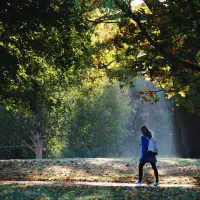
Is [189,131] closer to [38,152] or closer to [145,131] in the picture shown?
[145,131]

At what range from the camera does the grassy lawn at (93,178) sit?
12.2 meters

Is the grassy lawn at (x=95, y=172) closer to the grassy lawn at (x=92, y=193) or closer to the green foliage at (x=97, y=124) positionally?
the grassy lawn at (x=92, y=193)

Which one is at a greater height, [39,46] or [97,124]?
[39,46]

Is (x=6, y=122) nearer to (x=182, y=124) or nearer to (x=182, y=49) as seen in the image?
(x=182, y=124)

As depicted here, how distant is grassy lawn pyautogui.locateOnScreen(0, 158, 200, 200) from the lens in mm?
12242

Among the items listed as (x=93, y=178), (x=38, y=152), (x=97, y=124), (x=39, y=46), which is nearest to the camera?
(x=39, y=46)

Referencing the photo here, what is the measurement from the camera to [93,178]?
17.0 metres

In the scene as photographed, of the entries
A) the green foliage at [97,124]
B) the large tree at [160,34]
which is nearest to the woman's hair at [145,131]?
the large tree at [160,34]

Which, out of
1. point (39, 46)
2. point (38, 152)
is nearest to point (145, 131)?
point (39, 46)

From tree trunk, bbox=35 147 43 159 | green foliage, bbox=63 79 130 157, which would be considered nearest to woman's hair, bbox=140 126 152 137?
tree trunk, bbox=35 147 43 159

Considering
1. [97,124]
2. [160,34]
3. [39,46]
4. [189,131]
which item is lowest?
[189,131]

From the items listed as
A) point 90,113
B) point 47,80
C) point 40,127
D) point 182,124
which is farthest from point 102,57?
point 90,113

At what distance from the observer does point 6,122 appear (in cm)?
3925

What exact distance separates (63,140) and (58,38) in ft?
88.1
